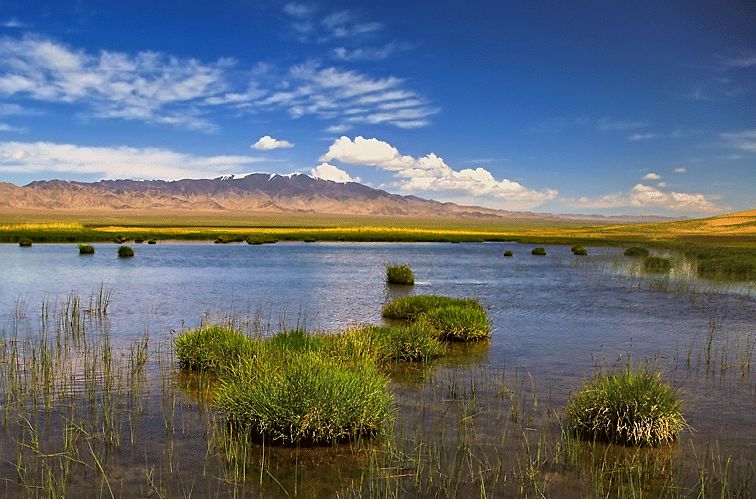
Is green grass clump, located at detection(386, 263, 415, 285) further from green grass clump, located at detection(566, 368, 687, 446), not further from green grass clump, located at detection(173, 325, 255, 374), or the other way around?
green grass clump, located at detection(566, 368, 687, 446)

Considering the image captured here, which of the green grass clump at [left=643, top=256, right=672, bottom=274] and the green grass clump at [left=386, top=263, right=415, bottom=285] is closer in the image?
the green grass clump at [left=386, top=263, right=415, bottom=285]

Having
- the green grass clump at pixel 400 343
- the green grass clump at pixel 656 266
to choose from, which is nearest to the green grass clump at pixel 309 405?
the green grass clump at pixel 400 343

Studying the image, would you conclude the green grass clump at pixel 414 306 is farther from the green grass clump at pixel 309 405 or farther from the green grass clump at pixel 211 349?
the green grass clump at pixel 309 405

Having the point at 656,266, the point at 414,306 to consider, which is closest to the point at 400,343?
the point at 414,306

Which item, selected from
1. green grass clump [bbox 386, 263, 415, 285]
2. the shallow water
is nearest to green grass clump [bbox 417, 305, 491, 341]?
the shallow water

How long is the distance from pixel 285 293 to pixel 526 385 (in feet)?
61.8

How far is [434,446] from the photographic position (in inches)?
376

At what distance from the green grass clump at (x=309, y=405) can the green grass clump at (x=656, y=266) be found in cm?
3812

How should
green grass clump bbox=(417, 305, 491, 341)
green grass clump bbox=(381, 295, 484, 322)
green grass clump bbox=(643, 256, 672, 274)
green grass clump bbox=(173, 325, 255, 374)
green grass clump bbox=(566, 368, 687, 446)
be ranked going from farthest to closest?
1. green grass clump bbox=(643, 256, 672, 274)
2. green grass clump bbox=(381, 295, 484, 322)
3. green grass clump bbox=(417, 305, 491, 341)
4. green grass clump bbox=(173, 325, 255, 374)
5. green grass clump bbox=(566, 368, 687, 446)

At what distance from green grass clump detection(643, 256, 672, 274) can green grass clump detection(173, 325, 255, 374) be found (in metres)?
35.9

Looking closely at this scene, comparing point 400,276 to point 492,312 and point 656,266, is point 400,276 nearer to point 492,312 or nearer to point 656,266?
point 492,312

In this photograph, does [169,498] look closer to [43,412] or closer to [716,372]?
[43,412]

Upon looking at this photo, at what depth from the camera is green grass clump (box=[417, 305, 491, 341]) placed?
739 inches

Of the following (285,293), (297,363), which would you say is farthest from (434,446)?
(285,293)
